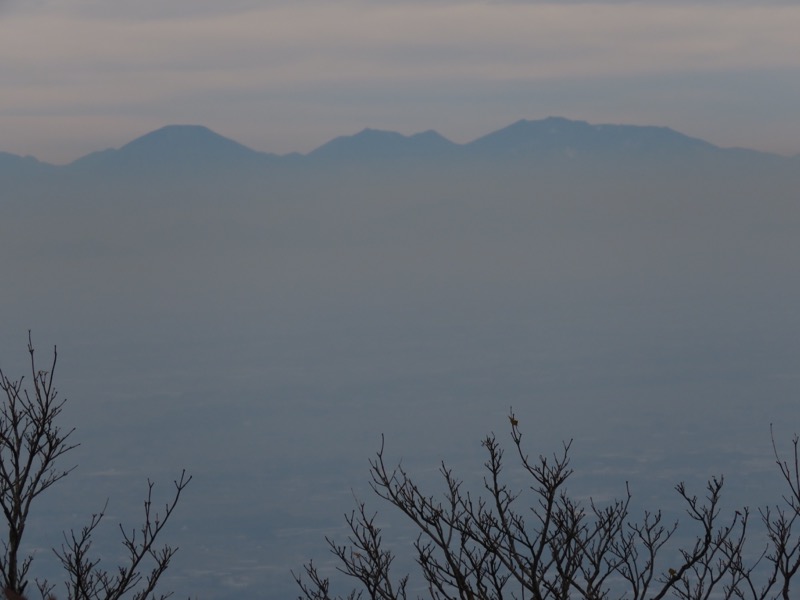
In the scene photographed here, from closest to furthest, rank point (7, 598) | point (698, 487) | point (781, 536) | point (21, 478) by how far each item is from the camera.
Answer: point (7, 598) < point (781, 536) < point (21, 478) < point (698, 487)

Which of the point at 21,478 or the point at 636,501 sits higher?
the point at 636,501

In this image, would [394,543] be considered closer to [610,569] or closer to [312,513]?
[312,513]

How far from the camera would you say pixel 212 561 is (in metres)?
162

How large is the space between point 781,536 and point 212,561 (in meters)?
163

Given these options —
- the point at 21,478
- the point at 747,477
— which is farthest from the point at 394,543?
the point at 21,478

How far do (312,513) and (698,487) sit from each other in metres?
68.7

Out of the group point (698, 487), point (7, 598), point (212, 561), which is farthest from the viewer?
point (698, 487)

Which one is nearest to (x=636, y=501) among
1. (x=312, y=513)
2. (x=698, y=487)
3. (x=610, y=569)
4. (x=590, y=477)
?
(x=698, y=487)

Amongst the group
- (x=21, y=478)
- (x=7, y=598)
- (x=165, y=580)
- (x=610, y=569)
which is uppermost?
(x=165, y=580)

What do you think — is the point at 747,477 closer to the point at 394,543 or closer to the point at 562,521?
the point at 394,543

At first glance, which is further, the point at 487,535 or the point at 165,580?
the point at 165,580

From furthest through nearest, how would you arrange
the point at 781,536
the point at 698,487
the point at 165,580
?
the point at 698,487, the point at 165,580, the point at 781,536

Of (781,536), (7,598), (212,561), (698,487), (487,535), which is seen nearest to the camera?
(7,598)

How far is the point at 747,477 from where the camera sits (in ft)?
596
